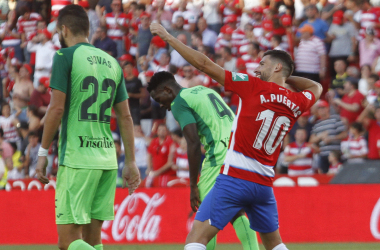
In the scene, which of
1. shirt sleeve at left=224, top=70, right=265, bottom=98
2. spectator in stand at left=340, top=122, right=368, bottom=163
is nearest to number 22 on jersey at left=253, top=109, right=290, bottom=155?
shirt sleeve at left=224, top=70, right=265, bottom=98

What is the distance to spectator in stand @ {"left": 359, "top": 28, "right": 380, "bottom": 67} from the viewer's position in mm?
12609

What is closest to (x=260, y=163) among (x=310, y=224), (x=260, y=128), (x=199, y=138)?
(x=260, y=128)

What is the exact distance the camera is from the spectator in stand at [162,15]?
52.1 feet

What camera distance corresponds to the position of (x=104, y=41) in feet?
51.5

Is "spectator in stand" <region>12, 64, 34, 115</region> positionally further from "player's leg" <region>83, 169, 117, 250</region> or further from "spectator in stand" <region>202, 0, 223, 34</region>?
"player's leg" <region>83, 169, 117, 250</region>

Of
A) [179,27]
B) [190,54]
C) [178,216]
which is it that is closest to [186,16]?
[179,27]

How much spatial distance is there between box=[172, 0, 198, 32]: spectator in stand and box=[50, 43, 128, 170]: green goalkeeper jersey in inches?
419

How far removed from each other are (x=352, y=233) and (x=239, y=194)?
5.87m

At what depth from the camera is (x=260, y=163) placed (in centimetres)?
508

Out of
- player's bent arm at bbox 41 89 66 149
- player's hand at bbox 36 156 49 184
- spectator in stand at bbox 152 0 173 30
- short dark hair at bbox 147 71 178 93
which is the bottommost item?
player's hand at bbox 36 156 49 184

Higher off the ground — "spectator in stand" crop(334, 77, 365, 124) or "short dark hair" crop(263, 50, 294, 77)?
"short dark hair" crop(263, 50, 294, 77)

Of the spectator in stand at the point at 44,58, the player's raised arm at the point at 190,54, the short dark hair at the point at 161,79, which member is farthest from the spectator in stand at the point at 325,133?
the spectator in stand at the point at 44,58

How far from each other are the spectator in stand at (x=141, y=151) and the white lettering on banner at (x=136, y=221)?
1626 mm

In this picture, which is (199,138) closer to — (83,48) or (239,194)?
(239,194)
